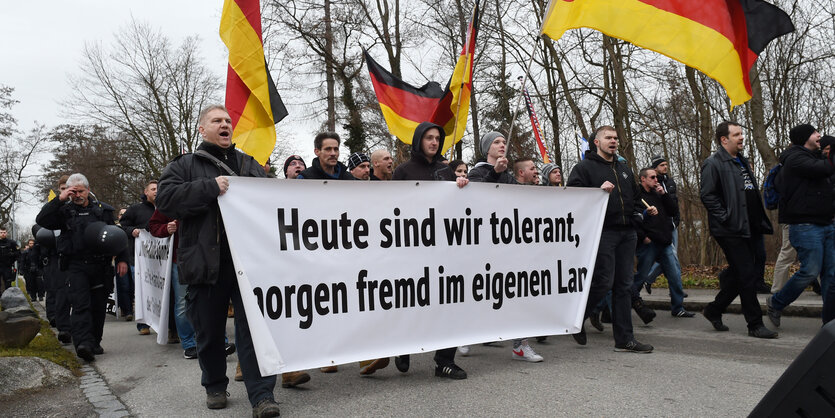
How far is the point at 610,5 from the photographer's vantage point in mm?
5766

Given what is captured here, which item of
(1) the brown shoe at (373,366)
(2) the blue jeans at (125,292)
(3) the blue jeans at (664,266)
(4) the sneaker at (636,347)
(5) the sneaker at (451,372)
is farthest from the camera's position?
(2) the blue jeans at (125,292)

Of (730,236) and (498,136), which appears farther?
(730,236)

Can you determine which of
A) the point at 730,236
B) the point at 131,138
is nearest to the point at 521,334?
the point at 730,236

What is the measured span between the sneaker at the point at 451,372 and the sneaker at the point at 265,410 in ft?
4.82

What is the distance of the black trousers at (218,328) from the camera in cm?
415

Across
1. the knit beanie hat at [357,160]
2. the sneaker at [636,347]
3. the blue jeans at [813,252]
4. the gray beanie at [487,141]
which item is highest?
the gray beanie at [487,141]

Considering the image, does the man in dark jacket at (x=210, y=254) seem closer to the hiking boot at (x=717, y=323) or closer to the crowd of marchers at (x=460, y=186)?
the crowd of marchers at (x=460, y=186)

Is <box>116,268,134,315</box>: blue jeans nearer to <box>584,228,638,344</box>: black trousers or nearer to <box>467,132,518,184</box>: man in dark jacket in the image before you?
<box>467,132,518,184</box>: man in dark jacket

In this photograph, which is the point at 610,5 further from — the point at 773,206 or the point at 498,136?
the point at 773,206

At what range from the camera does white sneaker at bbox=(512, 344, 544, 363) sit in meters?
5.59

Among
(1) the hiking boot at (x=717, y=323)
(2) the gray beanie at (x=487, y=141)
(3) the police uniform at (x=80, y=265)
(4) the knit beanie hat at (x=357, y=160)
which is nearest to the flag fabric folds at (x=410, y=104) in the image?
(4) the knit beanie hat at (x=357, y=160)

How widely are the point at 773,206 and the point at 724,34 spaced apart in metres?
3.02

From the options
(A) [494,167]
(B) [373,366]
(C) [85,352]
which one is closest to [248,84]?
(A) [494,167]

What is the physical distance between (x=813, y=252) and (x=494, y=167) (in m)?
3.25
